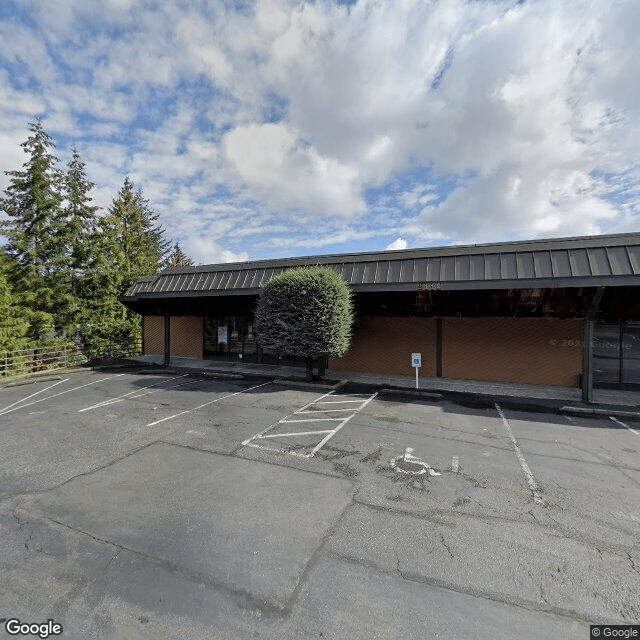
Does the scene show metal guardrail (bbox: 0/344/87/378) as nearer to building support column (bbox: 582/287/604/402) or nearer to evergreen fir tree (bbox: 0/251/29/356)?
evergreen fir tree (bbox: 0/251/29/356)

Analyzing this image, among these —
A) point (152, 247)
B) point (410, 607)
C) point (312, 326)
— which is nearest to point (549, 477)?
point (410, 607)

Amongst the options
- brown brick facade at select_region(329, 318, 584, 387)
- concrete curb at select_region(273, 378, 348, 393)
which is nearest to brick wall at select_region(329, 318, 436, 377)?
brown brick facade at select_region(329, 318, 584, 387)

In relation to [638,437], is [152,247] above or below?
above

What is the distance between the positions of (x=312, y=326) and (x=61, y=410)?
8.85 metres

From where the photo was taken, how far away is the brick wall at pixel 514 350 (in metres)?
14.2

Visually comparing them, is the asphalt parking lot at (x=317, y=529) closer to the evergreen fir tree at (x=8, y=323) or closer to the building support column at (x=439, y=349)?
the building support column at (x=439, y=349)

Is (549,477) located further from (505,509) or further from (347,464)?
(347,464)

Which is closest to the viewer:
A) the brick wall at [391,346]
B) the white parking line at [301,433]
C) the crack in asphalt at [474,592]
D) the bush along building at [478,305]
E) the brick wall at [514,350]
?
the crack in asphalt at [474,592]

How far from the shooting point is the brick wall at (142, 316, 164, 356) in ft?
77.3

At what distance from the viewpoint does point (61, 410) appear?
32.9 feet

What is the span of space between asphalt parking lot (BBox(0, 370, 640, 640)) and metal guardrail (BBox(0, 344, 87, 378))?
994cm

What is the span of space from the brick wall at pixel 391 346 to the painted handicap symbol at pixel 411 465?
32.9 ft

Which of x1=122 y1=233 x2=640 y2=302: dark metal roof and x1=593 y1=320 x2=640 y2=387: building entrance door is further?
x1=593 y1=320 x2=640 y2=387: building entrance door

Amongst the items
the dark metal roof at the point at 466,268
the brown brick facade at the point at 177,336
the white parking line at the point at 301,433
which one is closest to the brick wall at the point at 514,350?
the dark metal roof at the point at 466,268
